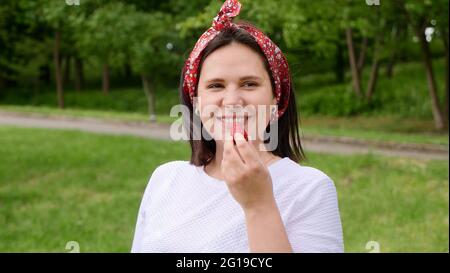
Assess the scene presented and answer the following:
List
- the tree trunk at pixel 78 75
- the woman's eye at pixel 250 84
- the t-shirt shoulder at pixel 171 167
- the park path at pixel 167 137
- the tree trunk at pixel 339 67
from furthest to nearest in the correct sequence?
the tree trunk at pixel 78 75 < the tree trunk at pixel 339 67 < the park path at pixel 167 137 < the t-shirt shoulder at pixel 171 167 < the woman's eye at pixel 250 84

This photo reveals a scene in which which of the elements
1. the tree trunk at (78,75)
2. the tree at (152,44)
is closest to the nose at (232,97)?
the tree at (152,44)

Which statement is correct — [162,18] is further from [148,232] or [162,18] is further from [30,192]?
[148,232]

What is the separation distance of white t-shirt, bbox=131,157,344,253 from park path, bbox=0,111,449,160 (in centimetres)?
804

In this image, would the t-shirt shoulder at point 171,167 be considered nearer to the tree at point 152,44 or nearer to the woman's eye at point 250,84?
the woman's eye at point 250,84

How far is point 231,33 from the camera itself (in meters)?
1.63

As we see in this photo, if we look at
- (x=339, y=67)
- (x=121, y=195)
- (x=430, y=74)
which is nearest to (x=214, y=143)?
(x=121, y=195)

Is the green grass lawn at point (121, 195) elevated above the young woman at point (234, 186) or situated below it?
A: below

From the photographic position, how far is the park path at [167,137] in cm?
1211

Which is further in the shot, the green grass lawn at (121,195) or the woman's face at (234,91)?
the green grass lawn at (121,195)

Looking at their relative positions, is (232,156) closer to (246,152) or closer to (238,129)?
(246,152)

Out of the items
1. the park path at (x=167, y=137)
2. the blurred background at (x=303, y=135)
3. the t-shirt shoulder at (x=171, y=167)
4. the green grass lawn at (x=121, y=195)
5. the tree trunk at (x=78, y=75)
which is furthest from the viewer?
the tree trunk at (x=78, y=75)

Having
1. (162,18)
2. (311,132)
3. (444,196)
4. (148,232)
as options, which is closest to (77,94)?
(162,18)

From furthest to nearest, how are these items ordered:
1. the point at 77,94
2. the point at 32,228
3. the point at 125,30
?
the point at 77,94 → the point at 125,30 → the point at 32,228

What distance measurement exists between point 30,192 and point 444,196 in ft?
18.1
